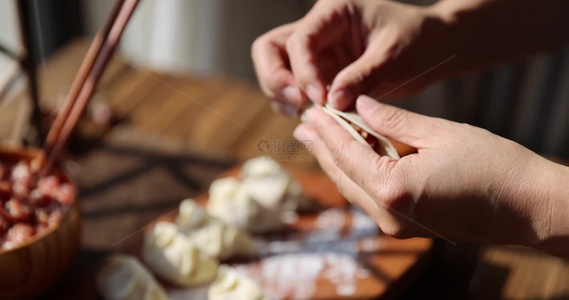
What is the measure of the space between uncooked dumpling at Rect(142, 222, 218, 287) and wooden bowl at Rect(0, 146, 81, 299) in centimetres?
9

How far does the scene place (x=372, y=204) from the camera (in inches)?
20.6

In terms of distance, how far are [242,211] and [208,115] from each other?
0.95 ft

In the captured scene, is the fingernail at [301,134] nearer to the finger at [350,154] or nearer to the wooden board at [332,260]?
the finger at [350,154]

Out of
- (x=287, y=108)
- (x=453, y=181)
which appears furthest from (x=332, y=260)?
(x=453, y=181)

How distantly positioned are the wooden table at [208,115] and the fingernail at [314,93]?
246 mm

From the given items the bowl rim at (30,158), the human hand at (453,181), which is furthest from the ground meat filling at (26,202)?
the human hand at (453,181)

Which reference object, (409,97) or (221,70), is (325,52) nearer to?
(409,97)

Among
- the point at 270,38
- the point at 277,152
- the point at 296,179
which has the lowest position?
the point at 296,179

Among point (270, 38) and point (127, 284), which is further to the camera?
point (127, 284)

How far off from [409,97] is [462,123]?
104mm

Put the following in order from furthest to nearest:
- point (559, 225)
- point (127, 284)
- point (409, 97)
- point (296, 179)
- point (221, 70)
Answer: point (221, 70) < point (296, 179) < point (127, 284) < point (409, 97) < point (559, 225)

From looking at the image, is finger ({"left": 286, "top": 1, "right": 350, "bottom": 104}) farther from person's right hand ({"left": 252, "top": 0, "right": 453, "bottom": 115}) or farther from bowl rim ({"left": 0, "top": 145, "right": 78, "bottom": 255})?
bowl rim ({"left": 0, "top": 145, "right": 78, "bottom": 255})

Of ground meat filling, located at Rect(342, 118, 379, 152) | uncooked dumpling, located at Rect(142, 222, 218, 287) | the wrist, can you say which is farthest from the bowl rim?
the wrist

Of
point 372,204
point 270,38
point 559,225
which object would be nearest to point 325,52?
point 270,38
